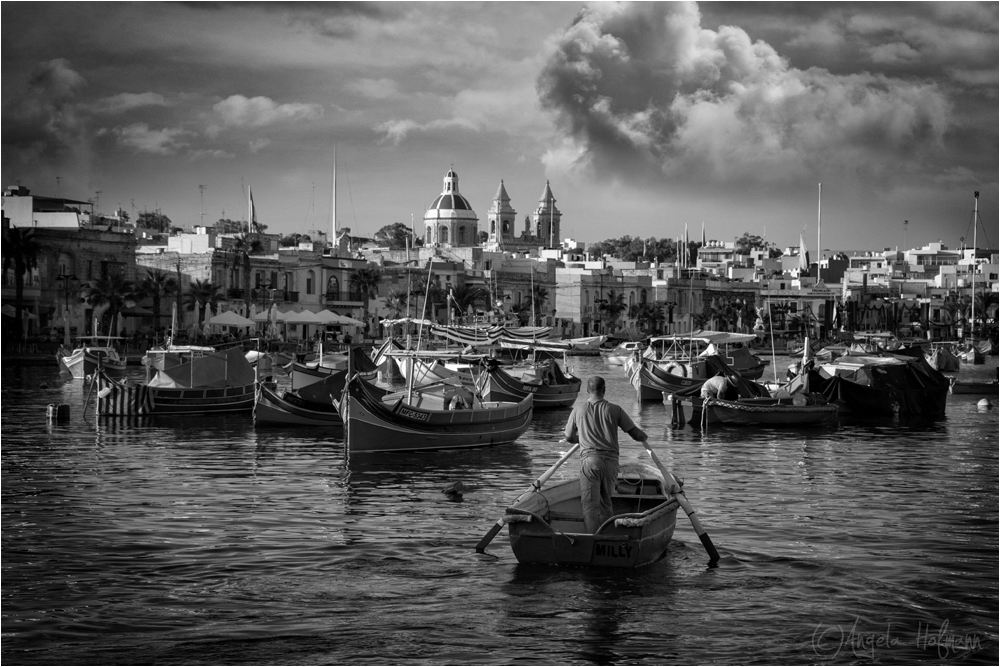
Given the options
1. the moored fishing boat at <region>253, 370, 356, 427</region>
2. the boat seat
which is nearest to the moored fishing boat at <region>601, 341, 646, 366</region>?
the moored fishing boat at <region>253, 370, 356, 427</region>

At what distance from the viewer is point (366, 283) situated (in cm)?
10600

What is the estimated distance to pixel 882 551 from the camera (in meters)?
19.0

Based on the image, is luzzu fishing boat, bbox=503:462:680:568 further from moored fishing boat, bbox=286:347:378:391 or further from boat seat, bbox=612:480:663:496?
moored fishing boat, bbox=286:347:378:391

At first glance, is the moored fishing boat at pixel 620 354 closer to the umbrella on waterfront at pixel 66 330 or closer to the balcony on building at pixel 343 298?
the balcony on building at pixel 343 298

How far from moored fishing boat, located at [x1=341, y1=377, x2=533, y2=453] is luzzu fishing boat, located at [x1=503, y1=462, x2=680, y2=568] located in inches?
465

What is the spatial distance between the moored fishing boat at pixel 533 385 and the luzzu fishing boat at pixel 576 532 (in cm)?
2503

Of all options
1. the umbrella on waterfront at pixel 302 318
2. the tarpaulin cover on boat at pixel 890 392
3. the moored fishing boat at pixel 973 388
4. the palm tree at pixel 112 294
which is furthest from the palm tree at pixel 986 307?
the tarpaulin cover on boat at pixel 890 392

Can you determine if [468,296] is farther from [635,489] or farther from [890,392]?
[635,489]

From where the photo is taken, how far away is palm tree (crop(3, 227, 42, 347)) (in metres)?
72.4

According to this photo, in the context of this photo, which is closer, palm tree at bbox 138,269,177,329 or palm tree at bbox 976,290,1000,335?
palm tree at bbox 138,269,177,329

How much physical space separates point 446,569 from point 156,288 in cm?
7096

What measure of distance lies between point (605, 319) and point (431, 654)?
412 feet

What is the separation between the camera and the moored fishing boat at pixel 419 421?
2947cm

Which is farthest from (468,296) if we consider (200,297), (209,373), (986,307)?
(986,307)
